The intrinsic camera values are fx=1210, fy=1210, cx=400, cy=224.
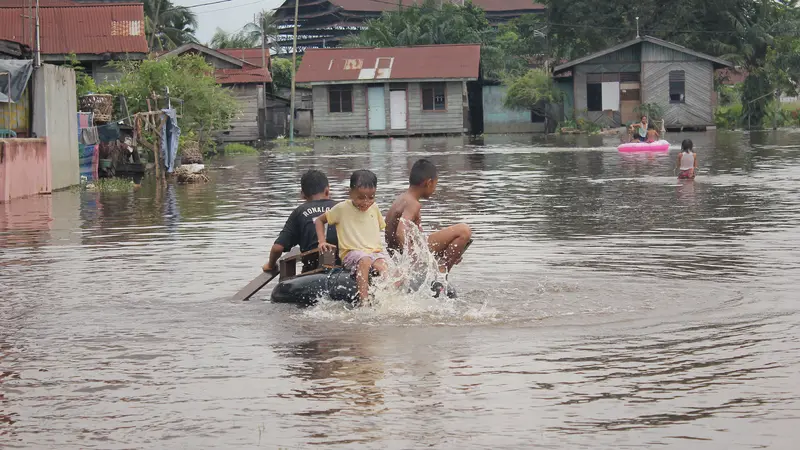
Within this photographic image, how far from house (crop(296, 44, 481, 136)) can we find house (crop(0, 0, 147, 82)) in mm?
15995

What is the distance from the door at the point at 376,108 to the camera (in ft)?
205

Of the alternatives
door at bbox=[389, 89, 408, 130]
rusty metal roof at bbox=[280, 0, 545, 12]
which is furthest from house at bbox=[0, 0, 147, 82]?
rusty metal roof at bbox=[280, 0, 545, 12]

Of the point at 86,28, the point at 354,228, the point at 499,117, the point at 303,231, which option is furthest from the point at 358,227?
the point at 499,117

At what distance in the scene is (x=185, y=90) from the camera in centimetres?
3294

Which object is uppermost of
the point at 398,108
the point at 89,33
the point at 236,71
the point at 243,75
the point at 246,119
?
the point at 89,33

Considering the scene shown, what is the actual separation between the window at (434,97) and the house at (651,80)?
6168mm

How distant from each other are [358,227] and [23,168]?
14248 millimetres

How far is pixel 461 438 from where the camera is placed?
19.1 feet

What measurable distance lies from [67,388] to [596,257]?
6.85m

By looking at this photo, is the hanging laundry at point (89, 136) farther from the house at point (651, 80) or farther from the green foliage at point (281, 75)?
the green foliage at point (281, 75)

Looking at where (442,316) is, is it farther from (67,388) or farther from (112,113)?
(112,113)

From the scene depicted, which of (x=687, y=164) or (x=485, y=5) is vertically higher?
(x=485, y=5)

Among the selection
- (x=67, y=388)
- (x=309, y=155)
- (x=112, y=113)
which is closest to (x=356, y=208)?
(x=67, y=388)

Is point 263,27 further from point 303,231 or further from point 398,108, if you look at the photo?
point 303,231
